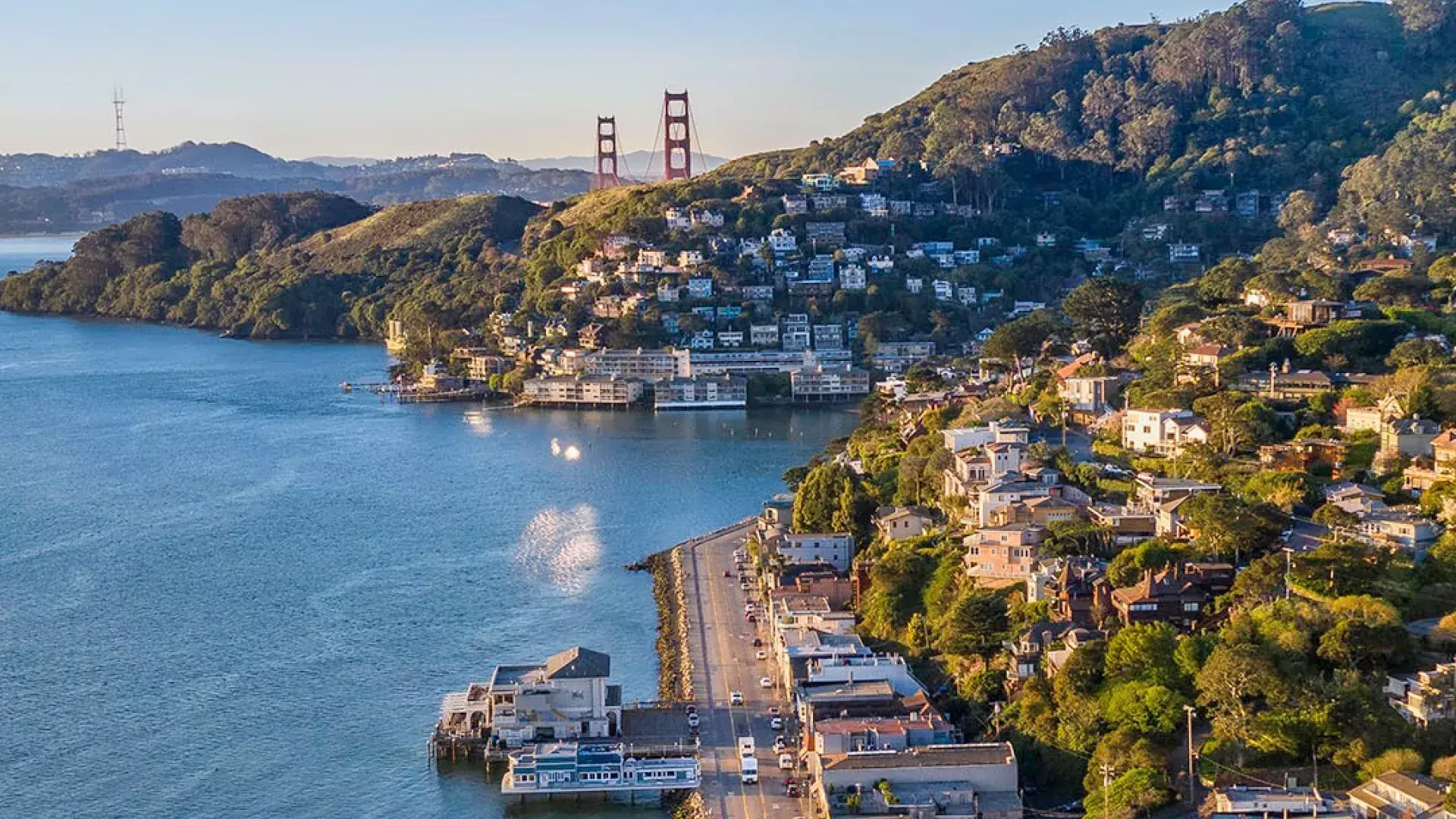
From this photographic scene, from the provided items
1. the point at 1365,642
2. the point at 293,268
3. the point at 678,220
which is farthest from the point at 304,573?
the point at 293,268

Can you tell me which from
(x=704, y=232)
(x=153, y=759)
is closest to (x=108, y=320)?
(x=704, y=232)

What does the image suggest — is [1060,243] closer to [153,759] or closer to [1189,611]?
[1189,611]

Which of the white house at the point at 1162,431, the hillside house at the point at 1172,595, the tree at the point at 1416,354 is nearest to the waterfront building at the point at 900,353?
the tree at the point at 1416,354

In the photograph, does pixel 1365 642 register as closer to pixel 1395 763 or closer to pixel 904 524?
pixel 1395 763

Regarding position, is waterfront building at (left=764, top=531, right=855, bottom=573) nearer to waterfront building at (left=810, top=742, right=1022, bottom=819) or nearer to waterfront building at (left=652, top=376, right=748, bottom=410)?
waterfront building at (left=810, top=742, right=1022, bottom=819)

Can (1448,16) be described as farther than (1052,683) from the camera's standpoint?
Yes

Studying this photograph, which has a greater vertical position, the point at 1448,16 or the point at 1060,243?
the point at 1448,16

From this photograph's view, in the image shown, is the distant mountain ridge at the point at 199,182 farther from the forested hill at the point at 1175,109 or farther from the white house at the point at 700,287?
the white house at the point at 700,287
